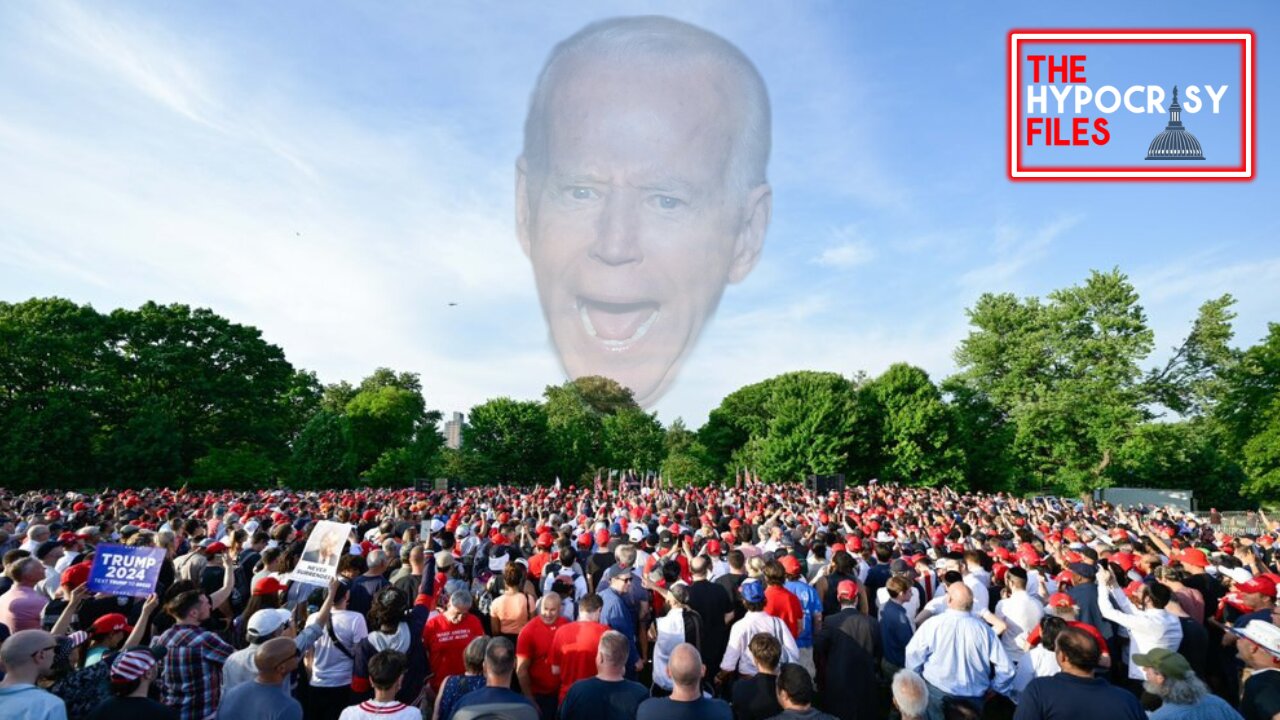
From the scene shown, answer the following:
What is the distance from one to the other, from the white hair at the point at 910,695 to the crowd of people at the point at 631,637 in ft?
0.06

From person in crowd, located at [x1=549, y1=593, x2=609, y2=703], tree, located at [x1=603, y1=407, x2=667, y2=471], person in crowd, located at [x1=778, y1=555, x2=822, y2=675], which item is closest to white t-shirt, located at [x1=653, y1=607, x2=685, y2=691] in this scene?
person in crowd, located at [x1=549, y1=593, x2=609, y2=703]

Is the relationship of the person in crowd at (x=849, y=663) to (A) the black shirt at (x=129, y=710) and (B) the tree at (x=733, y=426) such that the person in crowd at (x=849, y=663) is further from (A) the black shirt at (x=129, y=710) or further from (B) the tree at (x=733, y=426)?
(B) the tree at (x=733, y=426)

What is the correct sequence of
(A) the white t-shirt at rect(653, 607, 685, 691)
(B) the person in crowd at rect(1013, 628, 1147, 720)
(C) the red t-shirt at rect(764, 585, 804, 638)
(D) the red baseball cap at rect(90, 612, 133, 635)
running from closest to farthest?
1. (B) the person in crowd at rect(1013, 628, 1147, 720)
2. (D) the red baseball cap at rect(90, 612, 133, 635)
3. (A) the white t-shirt at rect(653, 607, 685, 691)
4. (C) the red t-shirt at rect(764, 585, 804, 638)

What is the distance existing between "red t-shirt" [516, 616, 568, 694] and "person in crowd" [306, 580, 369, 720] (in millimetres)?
1165

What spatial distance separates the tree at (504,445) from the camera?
45.2 metres

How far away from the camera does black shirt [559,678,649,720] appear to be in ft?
12.0

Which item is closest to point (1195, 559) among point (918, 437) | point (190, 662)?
point (190, 662)

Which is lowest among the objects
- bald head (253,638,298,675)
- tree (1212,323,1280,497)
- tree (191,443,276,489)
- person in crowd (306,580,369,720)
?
tree (191,443,276,489)

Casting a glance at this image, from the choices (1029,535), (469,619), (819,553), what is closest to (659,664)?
(469,619)

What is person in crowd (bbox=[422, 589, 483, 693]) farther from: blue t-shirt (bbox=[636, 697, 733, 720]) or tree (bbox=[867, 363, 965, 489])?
tree (bbox=[867, 363, 965, 489])

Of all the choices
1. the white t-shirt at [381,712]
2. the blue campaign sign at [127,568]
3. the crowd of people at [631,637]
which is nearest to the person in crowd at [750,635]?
the crowd of people at [631,637]

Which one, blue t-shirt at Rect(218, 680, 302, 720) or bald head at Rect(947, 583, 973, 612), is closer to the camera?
blue t-shirt at Rect(218, 680, 302, 720)

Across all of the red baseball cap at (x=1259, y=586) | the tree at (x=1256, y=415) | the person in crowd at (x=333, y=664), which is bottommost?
the person in crowd at (x=333, y=664)

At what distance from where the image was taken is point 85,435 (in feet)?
107
